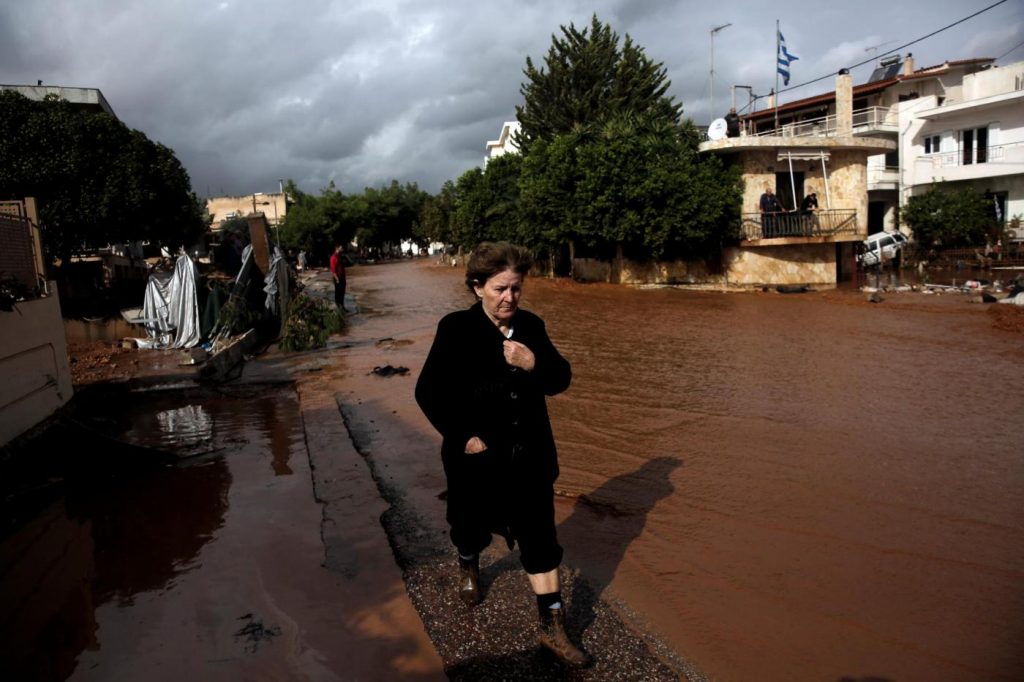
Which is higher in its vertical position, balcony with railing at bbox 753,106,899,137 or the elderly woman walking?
balcony with railing at bbox 753,106,899,137

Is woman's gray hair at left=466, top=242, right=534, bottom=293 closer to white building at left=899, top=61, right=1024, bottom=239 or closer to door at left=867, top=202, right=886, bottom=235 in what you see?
white building at left=899, top=61, right=1024, bottom=239

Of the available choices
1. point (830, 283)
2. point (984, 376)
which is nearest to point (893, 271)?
point (830, 283)

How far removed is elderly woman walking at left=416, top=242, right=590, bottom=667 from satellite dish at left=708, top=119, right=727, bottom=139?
917 inches

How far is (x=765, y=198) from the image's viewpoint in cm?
2362

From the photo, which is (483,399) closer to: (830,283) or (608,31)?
(830,283)

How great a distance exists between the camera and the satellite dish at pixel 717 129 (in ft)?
79.4

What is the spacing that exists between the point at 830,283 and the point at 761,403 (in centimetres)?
1914

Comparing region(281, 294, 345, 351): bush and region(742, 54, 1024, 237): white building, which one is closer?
region(281, 294, 345, 351): bush

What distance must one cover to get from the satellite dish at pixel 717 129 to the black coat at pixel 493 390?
23383 millimetres

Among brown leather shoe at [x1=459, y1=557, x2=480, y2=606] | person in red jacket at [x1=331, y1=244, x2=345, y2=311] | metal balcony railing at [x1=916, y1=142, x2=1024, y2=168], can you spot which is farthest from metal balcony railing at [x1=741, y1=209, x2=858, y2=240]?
brown leather shoe at [x1=459, y1=557, x2=480, y2=606]

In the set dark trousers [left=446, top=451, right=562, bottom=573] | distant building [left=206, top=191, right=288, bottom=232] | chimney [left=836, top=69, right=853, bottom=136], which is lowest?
dark trousers [left=446, top=451, right=562, bottom=573]

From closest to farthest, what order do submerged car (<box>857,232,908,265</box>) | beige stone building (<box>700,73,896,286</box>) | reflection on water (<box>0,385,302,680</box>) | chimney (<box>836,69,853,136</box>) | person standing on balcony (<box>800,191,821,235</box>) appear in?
reflection on water (<box>0,385,302,680</box>)
beige stone building (<box>700,73,896,286</box>)
person standing on balcony (<box>800,191,821,235</box>)
chimney (<box>836,69,853,136</box>)
submerged car (<box>857,232,908,265</box>)

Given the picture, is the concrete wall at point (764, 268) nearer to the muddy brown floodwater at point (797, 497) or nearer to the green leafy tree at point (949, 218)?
the green leafy tree at point (949, 218)

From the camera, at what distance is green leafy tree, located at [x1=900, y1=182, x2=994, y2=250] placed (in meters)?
28.5
